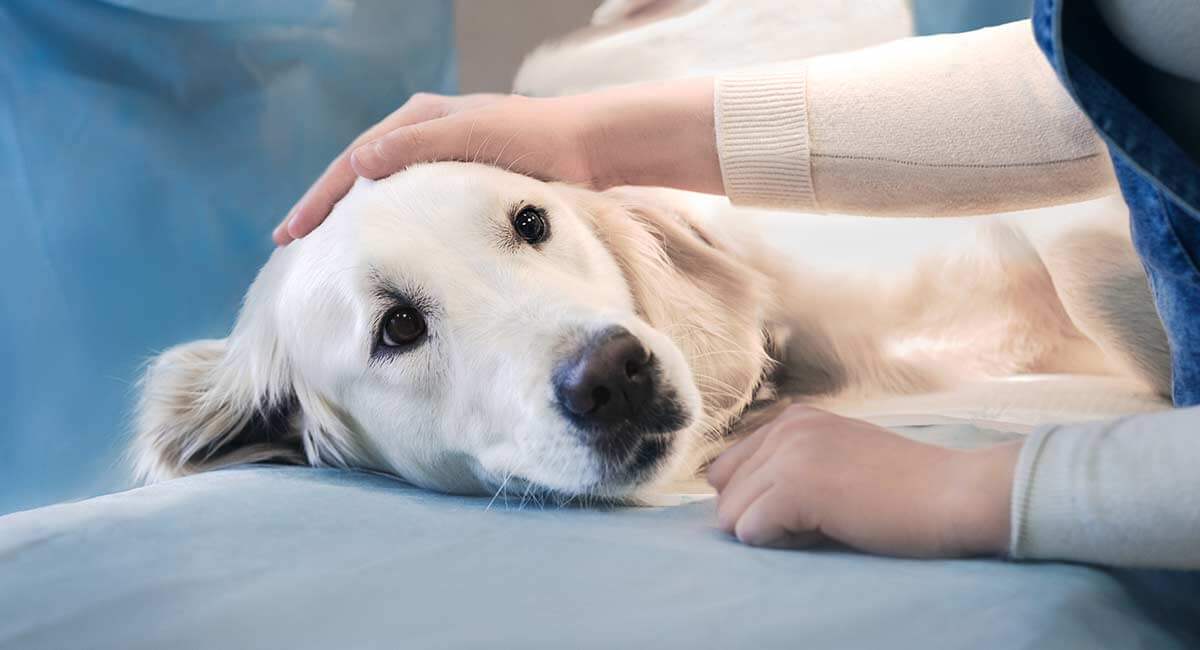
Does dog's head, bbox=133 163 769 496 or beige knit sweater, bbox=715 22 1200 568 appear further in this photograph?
beige knit sweater, bbox=715 22 1200 568

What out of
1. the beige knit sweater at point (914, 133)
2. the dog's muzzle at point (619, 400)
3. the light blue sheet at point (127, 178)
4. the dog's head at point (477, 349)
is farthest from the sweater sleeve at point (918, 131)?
the light blue sheet at point (127, 178)

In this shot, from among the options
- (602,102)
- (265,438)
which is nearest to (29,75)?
(265,438)

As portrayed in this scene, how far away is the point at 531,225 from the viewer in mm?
1268

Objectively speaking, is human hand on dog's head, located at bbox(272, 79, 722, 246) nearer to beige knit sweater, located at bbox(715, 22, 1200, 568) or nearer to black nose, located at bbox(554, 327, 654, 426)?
beige knit sweater, located at bbox(715, 22, 1200, 568)

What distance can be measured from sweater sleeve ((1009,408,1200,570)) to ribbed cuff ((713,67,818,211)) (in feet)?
2.14

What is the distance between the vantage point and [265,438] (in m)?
1.46

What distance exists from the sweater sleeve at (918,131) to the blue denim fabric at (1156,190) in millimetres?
272

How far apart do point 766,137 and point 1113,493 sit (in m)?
0.74

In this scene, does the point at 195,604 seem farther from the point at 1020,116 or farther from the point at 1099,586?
the point at 1020,116

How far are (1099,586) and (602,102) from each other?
35.7 inches

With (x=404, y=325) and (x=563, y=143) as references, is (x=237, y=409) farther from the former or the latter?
(x=563, y=143)

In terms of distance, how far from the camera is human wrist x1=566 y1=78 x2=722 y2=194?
4.53 ft

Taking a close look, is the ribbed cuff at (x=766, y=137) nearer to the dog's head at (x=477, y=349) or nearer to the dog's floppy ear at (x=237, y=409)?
the dog's head at (x=477, y=349)

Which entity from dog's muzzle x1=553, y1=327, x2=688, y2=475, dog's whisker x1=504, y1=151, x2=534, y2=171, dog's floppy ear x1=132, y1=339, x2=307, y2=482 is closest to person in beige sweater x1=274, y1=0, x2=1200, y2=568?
dog's whisker x1=504, y1=151, x2=534, y2=171
